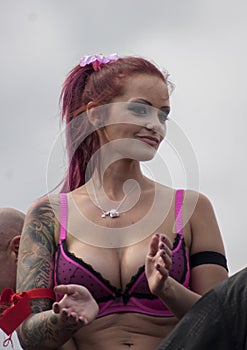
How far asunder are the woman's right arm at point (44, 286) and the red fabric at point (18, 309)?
1.2 inches

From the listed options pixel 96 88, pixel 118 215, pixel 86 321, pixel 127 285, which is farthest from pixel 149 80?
pixel 86 321

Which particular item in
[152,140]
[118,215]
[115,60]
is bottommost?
[118,215]

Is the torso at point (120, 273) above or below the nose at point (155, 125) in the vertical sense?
below

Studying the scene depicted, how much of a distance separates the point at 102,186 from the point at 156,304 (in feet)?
3.00

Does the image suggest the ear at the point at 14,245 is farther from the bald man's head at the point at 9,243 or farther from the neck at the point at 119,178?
the neck at the point at 119,178

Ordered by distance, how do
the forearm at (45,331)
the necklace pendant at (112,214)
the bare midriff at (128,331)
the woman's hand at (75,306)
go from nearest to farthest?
1. the woman's hand at (75,306)
2. the forearm at (45,331)
3. the bare midriff at (128,331)
4. the necklace pendant at (112,214)

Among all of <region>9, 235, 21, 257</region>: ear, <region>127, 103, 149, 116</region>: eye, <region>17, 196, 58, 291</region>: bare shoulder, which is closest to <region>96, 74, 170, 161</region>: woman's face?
<region>127, 103, 149, 116</region>: eye

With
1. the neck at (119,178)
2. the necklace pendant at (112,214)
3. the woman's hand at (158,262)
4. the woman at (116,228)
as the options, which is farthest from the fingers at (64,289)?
the neck at (119,178)

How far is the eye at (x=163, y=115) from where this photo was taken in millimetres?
6570

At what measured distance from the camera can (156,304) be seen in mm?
6293

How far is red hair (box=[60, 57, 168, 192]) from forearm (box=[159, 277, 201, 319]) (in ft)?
4.11

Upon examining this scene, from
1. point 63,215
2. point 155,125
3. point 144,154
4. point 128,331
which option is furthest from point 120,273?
point 155,125

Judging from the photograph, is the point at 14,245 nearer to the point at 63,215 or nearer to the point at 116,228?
the point at 63,215

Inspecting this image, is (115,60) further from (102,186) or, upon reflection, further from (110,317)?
(110,317)
